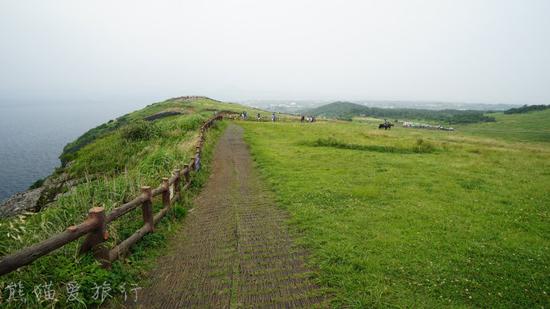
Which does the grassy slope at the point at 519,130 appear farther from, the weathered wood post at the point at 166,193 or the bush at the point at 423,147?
the weathered wood post at the point at 166,193

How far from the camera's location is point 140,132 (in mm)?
30984

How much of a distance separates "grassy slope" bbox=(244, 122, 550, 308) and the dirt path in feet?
2.34

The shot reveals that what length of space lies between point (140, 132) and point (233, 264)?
2798cm

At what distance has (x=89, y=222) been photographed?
5.87 metres

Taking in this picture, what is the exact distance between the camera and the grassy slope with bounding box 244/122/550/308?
6055 millimetres

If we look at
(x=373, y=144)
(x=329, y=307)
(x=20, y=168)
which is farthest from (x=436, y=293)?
(x=20, y=168)

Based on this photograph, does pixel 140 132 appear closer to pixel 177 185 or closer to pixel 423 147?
pixel 177 185

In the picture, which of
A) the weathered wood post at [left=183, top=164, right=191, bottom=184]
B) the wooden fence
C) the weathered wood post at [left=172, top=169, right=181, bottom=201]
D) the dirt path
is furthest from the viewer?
the weathered wood post at [left=183, top=164, right=191, bottom=184]

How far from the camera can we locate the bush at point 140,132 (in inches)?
1202

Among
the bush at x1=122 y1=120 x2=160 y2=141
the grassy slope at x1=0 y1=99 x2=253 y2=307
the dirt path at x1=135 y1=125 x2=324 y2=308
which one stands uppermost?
the bush at x1=122 y1=120 x2=160 y2=141

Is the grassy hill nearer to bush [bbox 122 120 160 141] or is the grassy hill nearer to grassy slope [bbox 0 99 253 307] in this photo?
grassy slope [bbox 0 99 253 307]

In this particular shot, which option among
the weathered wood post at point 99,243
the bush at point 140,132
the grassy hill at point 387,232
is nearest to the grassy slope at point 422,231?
the grassy hill at point 387,232

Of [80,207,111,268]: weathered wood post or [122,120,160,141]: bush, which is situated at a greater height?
[122,120,160,141]: bush

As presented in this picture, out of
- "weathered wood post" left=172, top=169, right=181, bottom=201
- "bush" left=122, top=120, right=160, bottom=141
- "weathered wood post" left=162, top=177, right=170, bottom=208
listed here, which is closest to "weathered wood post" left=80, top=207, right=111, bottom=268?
"weathered wood post" left=162, top=177, right=170, bottom=208
